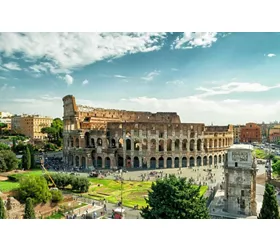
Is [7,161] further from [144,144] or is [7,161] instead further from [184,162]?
[184,162]

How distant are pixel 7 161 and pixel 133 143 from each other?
11399 mm

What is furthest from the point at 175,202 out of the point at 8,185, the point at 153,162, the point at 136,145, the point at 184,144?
the point at 184,144

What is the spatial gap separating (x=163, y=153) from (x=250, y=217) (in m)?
15.2

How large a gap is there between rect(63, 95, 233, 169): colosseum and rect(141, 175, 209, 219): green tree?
16.2 meters

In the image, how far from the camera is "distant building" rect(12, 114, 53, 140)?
34.5 metres

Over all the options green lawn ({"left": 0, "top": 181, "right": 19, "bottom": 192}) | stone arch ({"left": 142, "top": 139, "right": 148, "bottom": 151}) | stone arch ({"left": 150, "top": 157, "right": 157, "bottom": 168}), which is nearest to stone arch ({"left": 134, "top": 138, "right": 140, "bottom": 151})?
stone arch ({"left": 142, "top": 139, "right": 148, "bottom": 151})

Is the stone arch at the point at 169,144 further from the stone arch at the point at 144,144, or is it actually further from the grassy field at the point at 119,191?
the grassy field at the point at 119,191

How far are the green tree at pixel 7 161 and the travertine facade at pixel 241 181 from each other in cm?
1536

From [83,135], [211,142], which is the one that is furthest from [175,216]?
[211,142]

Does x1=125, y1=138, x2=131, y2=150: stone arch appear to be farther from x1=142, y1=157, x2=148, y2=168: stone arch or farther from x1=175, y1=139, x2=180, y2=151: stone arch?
x1=175, y1=139, x2=180, y2=151: stone arch

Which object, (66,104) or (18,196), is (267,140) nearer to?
(66,104)

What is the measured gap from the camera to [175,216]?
9.55m

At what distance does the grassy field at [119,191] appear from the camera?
14398 millimetres

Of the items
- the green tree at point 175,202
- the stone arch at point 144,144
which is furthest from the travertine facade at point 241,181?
the stone arch at point 144,144
